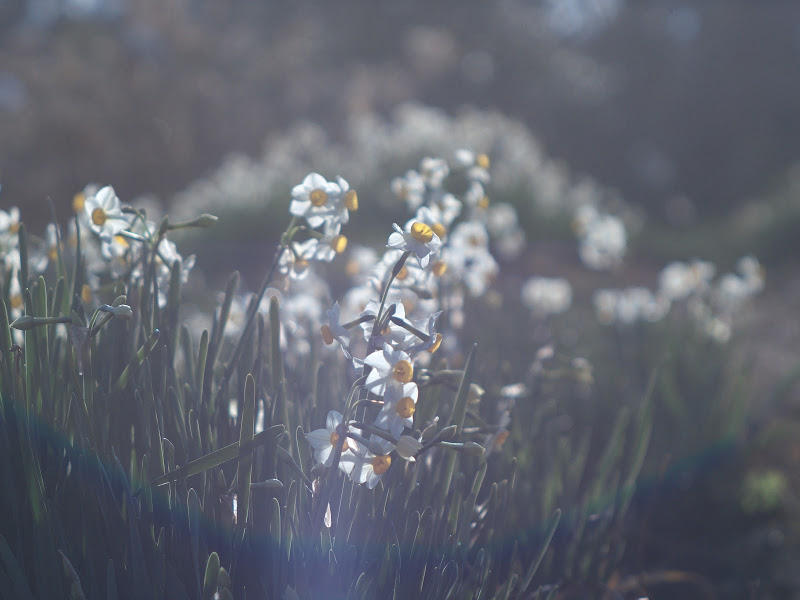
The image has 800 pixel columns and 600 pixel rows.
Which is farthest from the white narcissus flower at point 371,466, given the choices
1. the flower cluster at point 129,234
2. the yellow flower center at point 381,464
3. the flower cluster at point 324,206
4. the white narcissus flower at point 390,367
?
the flower cluster at point 129,234

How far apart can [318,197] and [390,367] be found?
46 cm

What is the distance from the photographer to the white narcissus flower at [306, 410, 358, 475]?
1131 mm

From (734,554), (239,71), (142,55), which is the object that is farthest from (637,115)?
(734,554)

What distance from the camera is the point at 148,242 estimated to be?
1.43 metres

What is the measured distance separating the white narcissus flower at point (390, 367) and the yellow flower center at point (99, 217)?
2.35 feet

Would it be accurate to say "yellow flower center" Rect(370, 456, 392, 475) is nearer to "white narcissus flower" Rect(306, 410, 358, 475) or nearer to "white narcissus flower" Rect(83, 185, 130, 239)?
"white narcissus flower" Rect(306, 410, 358, 475)

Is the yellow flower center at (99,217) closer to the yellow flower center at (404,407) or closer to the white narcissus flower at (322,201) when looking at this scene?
the white narcissus flower at (322,201)

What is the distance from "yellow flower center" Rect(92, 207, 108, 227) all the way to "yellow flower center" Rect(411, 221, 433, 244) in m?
0.70

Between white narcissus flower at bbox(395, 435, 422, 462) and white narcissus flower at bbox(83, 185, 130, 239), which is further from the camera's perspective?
white narcissus flower at bbox(83, 185, 130, 239)

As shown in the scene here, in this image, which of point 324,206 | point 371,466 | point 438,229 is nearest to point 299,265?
point 324,206

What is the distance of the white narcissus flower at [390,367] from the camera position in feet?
3.64

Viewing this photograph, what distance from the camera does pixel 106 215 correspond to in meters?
Answer: 1.43

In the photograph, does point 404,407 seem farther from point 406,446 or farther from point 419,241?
point 419,241

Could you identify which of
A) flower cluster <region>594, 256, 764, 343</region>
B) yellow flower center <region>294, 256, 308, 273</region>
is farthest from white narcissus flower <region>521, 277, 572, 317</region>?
yellow flower center <region>294, 256, 308, 273</region>
